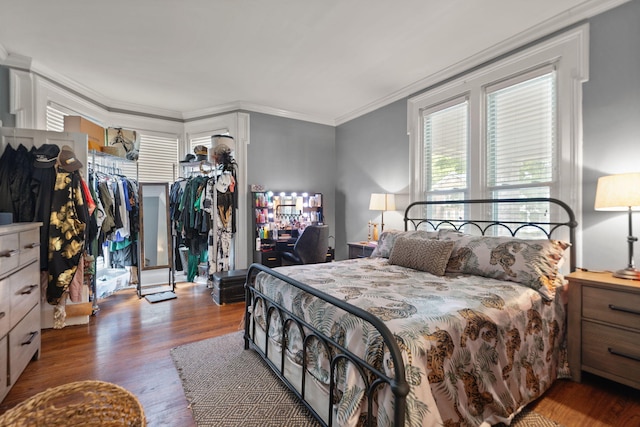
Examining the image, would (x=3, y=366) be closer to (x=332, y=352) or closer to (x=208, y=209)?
(x=332, y=352)

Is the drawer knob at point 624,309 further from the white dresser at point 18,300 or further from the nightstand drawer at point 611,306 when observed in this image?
the white dresser at point 18,300

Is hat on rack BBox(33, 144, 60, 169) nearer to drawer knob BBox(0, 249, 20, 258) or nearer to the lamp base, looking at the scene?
drawer knob BBox(0, 249, 20, 258)

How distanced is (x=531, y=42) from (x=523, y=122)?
2.34 ft

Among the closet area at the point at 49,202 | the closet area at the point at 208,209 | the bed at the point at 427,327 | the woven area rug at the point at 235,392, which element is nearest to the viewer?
the bed at the point at 427,327

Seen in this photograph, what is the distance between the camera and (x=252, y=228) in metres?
4.65

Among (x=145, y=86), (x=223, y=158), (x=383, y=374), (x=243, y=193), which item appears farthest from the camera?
(x=243, y=193)

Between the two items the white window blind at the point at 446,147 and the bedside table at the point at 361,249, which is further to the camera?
the bedside table at the point at 361,249

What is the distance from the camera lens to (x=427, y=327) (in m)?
1.31

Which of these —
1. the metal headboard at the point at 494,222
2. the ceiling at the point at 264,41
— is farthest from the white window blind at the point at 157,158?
the metal headboard at the point at 494,222

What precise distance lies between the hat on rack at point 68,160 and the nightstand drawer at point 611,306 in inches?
175

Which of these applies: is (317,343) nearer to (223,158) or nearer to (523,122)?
(523,122)

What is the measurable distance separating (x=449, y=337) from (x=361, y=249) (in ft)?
8.77

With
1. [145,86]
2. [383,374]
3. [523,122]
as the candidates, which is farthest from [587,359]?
[145,86]

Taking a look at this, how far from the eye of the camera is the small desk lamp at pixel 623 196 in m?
1.88
